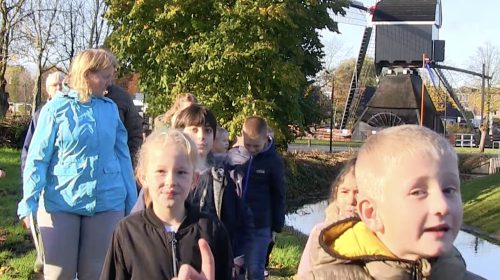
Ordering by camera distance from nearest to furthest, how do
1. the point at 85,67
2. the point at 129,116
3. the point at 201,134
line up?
the point at 85,67 < the point at 201,134 < the point at 129,116

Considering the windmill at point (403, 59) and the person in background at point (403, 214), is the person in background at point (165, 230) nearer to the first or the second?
the person in background at point (403, 214)

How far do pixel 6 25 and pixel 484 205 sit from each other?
2163 centimetres

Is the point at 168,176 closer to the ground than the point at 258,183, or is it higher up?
higher up

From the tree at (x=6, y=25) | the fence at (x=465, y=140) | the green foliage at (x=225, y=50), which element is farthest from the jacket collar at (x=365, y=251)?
the fence at (x=465, y=140)

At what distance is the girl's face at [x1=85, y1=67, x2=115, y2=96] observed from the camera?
4.46m

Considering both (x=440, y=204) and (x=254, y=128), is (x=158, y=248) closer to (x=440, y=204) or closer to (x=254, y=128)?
(x=440, y=204)

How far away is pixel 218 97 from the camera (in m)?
19.3

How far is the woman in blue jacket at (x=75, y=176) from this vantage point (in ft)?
14.4

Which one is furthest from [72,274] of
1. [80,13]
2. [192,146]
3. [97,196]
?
[80,13]

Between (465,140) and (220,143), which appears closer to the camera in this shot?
(220,143)

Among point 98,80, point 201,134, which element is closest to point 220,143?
point 201,134

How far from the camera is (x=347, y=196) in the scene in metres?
3.27

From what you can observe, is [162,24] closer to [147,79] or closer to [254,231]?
[147,79]

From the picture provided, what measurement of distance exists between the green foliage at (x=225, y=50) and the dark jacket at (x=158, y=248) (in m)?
15.0
